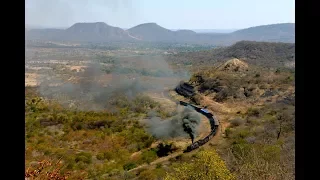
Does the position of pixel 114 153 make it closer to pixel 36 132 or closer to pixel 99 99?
pixel 36 132

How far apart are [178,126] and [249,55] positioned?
17.1 m

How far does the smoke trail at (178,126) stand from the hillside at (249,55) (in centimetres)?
1364

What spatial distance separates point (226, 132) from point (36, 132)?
9882 mm

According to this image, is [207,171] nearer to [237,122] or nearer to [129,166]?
[129,166]

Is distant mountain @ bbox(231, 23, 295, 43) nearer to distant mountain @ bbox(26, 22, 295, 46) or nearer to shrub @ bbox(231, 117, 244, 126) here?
distant mountain @ bbox(26, 22, 295, 46)

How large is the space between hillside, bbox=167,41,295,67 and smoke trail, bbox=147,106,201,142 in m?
13.6

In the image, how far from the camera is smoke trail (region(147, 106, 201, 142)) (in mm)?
18266

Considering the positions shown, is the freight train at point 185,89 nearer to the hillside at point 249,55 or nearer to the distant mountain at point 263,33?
the hillside at point 249,55

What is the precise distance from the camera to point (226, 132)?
650 inches

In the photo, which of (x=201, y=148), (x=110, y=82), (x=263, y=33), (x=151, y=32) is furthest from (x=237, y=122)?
(x=263, y=33)

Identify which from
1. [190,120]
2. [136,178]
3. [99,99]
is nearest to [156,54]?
[99,99]

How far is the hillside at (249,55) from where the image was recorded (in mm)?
32406

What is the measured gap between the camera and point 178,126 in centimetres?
1966
